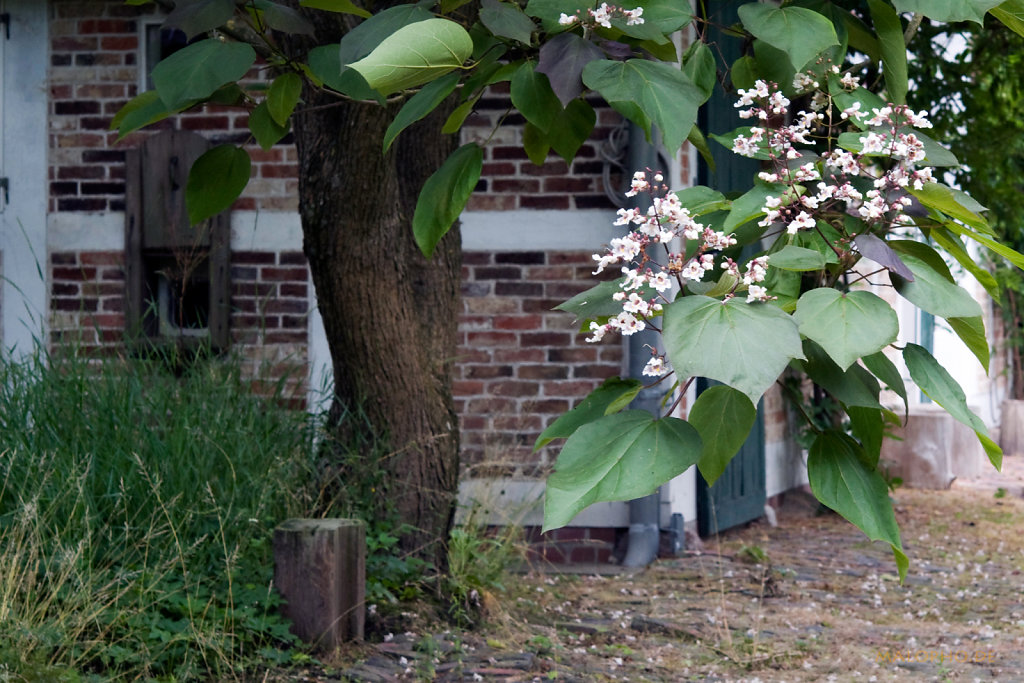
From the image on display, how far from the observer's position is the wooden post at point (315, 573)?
3340mm

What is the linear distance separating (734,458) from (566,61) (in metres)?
5.42

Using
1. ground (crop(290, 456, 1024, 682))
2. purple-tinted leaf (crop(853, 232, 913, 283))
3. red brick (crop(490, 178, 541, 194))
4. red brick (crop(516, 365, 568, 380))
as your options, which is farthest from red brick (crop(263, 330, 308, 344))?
purple-tinted leaf (crop(853, 232, 913, 283))

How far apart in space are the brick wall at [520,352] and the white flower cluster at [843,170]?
4.02 meters

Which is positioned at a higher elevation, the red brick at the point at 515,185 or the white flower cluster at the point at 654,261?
the red brick at the point at 515,185

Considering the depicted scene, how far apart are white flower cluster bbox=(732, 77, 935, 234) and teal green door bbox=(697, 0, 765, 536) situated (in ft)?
13.7

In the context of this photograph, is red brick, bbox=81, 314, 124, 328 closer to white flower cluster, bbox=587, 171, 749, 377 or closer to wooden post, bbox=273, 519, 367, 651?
wooden post, bbox=273, 519, 367, 651

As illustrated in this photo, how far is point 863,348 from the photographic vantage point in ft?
3.26

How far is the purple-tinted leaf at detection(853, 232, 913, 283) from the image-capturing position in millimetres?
1079

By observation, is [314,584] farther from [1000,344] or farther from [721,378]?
[1000,344]

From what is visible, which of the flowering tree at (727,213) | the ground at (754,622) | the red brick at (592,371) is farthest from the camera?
the red brick at (592,371)

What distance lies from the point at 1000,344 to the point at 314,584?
1319cm

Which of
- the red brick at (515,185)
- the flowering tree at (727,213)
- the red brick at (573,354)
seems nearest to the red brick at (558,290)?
the red brick at (573,354)

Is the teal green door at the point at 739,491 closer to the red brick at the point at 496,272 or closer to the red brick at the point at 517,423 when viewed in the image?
the red brick at the point at 517,423

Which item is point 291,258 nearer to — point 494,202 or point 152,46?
point 494,202
